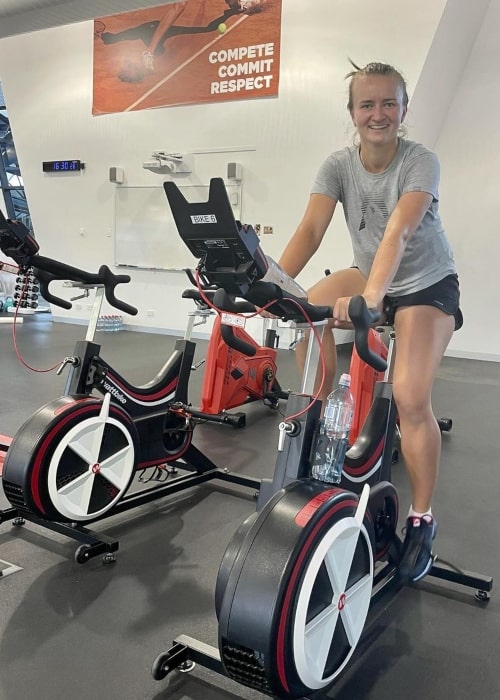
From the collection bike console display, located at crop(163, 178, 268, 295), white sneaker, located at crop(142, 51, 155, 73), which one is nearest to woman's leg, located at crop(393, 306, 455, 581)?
bike console display, located at crop(163, 178, 268, 295)

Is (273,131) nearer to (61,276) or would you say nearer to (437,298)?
(61,276)

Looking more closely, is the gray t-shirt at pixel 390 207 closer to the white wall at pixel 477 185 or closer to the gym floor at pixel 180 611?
the gym floor at pixel 180 611

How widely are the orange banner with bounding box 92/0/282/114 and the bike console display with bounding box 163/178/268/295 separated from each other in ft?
22.7

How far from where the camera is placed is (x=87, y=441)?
2119 millimetres

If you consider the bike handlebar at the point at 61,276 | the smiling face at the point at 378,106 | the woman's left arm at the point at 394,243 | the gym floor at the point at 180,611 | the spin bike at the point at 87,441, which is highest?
the smiling face at the point at 378,106

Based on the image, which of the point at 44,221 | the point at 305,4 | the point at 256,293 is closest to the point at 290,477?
the point at 256,293

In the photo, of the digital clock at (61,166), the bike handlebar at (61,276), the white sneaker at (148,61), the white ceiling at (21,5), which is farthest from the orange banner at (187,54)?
the bike handlebar at (61,276)

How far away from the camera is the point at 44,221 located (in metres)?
9.75

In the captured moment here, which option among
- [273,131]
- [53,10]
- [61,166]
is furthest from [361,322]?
[61,166]

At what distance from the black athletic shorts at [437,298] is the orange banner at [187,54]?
251 inches

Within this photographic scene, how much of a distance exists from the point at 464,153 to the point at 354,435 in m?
5.99

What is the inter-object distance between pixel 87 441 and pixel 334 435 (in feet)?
3.59

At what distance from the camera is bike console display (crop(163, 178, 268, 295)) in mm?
1094

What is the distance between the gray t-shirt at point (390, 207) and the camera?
1.71 metres
